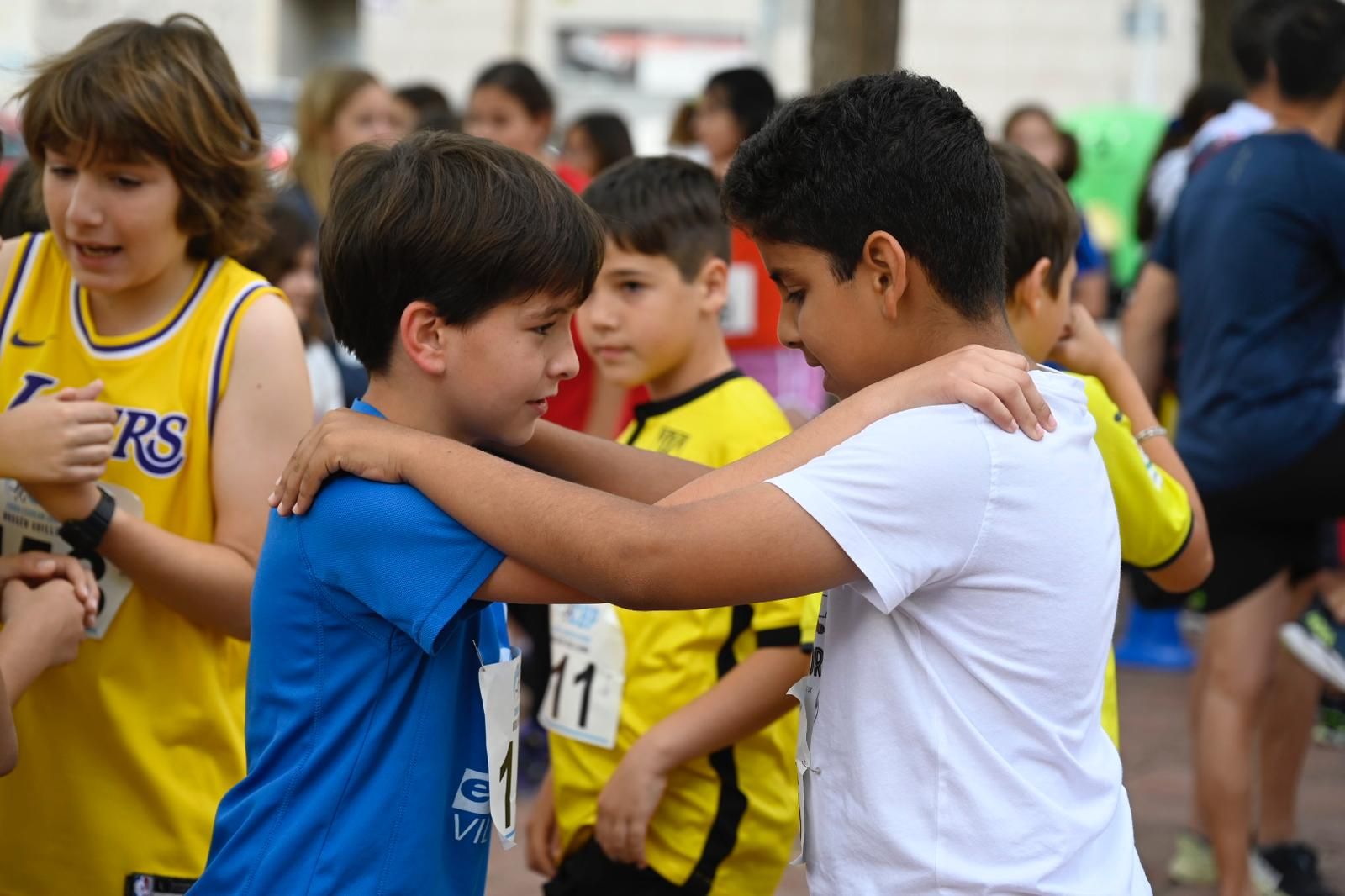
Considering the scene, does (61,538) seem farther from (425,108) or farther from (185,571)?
(425,108)

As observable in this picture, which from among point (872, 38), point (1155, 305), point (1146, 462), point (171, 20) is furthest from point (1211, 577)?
point (872, 38)

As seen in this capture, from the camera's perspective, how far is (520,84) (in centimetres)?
678

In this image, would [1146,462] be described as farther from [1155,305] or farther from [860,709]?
[1155,305]

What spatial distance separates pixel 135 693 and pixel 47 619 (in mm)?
232

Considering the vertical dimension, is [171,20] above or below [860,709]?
above

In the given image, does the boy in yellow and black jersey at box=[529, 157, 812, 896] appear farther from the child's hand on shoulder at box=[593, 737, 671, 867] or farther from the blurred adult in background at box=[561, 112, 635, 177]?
the blurred adult in background at box=[561, 112, 635, 177]

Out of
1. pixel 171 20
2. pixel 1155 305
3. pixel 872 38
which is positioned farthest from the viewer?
pixel 872 38

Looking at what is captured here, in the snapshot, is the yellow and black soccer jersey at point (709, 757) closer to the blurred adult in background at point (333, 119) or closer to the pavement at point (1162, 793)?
the pavement at point (1162, 793)

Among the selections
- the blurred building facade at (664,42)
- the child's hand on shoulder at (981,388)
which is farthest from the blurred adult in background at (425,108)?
the blurred building facade at (664,42)

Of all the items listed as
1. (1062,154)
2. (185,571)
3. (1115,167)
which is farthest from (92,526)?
(1115,167)

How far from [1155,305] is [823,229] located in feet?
9.86

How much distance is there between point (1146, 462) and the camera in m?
2.50

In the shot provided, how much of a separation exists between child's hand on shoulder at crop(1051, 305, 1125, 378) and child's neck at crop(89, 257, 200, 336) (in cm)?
144

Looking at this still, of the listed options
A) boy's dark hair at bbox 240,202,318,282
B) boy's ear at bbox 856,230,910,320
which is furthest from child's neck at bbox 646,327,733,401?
boy's dark hair at bbox 240,202,318,282
